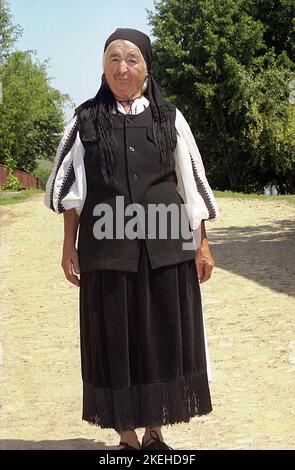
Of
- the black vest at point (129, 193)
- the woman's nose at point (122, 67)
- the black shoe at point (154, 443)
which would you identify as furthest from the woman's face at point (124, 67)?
the black shoe at point (154, 443)

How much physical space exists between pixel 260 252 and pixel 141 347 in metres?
9.41

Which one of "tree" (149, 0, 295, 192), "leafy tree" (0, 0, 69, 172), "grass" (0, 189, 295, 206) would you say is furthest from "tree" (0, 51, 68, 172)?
"grass" (0, 189, 295, 206)

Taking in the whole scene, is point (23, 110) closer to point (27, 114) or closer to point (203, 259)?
point (27, 114)

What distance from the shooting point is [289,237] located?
49.6ft

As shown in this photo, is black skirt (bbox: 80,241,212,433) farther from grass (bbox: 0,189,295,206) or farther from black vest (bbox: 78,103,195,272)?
grass (bbox: 0,189,295,206)

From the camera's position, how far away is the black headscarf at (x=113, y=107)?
13.8ft

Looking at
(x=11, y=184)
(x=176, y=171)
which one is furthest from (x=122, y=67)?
(x=11, y=184)

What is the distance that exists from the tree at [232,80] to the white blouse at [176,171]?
104 ft

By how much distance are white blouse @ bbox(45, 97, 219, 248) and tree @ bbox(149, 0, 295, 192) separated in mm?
31692

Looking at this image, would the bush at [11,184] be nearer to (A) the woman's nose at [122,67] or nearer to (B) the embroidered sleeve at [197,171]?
(B) the embroidered sleeve at [197,171]

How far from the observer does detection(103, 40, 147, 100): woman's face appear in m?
4.20

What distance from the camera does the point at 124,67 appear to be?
13.7ft

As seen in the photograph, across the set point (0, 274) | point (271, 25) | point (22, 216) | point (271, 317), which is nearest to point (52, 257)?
point (0, 274)
